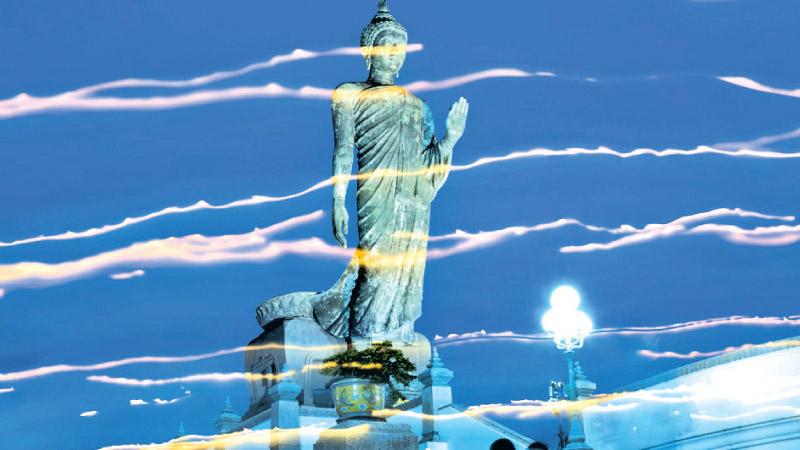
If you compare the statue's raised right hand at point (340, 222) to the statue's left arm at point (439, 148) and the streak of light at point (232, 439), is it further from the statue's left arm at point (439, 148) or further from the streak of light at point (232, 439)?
the streak of light at point (232, 439)

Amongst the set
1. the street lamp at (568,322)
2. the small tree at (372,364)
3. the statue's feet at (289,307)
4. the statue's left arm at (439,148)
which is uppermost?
the statue's left arm at (439,148)

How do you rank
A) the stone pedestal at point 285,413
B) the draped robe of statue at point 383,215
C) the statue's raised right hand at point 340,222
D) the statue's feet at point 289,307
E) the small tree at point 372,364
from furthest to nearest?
1. the statue's feet at point 289,307
2. the draped robe of statue at point 383,215
3. the statue's raised right hand at point 340,222
4. the stone pedestal at point 285,413
5. the small tree at point 372,364

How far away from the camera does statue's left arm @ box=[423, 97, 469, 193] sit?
16.8 meters

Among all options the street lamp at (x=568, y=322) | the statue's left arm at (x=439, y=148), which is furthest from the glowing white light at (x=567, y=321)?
the statue's left arm at (x=439, y=148)

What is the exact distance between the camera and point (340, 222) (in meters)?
16.0

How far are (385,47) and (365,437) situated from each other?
7858 mm

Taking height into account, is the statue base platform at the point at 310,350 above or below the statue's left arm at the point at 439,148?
below

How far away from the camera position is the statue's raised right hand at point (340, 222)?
16.0 metres

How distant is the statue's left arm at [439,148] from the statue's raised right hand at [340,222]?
4.91 feet

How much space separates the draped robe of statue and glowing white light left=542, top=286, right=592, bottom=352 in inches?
120

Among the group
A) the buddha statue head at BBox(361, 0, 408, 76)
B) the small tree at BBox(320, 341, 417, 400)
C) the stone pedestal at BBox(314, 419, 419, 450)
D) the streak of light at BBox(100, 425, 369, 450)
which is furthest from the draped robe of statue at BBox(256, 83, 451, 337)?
the stone pedestal at BBox(314, 419, 419, 450)

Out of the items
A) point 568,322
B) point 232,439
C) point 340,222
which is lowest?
point 232,439

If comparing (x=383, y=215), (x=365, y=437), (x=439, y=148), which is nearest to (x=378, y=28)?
(x=439, y=148)

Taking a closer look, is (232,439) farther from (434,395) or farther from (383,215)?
(383,215)
